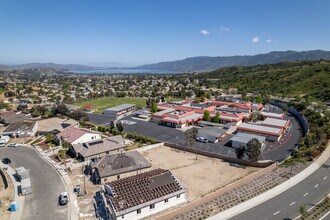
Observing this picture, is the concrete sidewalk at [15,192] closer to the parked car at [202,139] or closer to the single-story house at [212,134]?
the parked car at [202,139]

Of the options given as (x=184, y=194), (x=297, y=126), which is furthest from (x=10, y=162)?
(x=297, y=126)

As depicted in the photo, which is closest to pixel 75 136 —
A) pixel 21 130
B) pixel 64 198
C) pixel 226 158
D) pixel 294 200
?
pixel 21 130

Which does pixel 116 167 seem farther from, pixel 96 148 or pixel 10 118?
pixel 10 118

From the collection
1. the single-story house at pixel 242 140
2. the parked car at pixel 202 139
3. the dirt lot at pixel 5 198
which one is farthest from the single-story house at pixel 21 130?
the single-story house at pixel 242 140

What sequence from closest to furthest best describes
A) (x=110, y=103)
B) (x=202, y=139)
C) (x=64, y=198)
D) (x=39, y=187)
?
(x=64, y=198) < (x=39, y=187) < (x=202, y=139) < (x=110, y=103)

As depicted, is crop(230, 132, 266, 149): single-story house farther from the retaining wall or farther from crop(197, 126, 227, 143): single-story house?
the retaining wall

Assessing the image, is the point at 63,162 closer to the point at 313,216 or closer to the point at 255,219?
the point at 255,219
